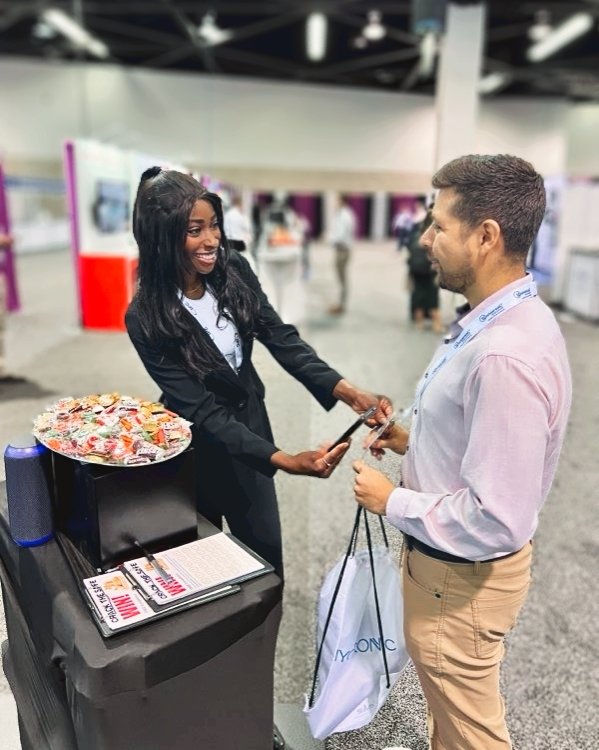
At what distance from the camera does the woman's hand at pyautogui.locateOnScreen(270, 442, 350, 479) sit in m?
1.25

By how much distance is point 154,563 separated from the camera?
1.12 m

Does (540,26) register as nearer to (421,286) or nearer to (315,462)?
(421,286)

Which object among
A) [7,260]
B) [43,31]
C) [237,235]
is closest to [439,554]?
[237,235]

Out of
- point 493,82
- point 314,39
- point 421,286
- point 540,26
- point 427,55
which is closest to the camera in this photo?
point 421,286

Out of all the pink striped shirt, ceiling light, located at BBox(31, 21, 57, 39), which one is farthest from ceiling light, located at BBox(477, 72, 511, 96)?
the pink striped shirt

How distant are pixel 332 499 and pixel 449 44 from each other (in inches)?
264

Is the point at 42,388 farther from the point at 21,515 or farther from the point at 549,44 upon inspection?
the point at 549,44

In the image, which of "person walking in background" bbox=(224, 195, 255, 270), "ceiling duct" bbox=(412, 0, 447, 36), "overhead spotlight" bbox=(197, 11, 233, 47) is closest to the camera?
"person walking in background" bbox=(224, 195, 255, 270)

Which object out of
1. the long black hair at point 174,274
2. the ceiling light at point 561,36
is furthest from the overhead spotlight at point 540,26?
the long black hair at point 174,274

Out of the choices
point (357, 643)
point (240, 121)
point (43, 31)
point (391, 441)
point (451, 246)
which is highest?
point (43, 31)

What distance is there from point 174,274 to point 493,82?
15.4 m

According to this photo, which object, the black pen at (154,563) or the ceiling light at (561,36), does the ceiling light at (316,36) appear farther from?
the black pen at (154,563)

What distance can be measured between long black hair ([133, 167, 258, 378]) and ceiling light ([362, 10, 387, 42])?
33.1ft

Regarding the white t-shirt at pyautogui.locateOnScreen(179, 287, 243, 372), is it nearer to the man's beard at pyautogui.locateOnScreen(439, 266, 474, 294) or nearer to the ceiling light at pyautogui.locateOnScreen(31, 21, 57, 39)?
the man's beard at pyautogui.locateOnScreen(439, 266, 474, 294)
